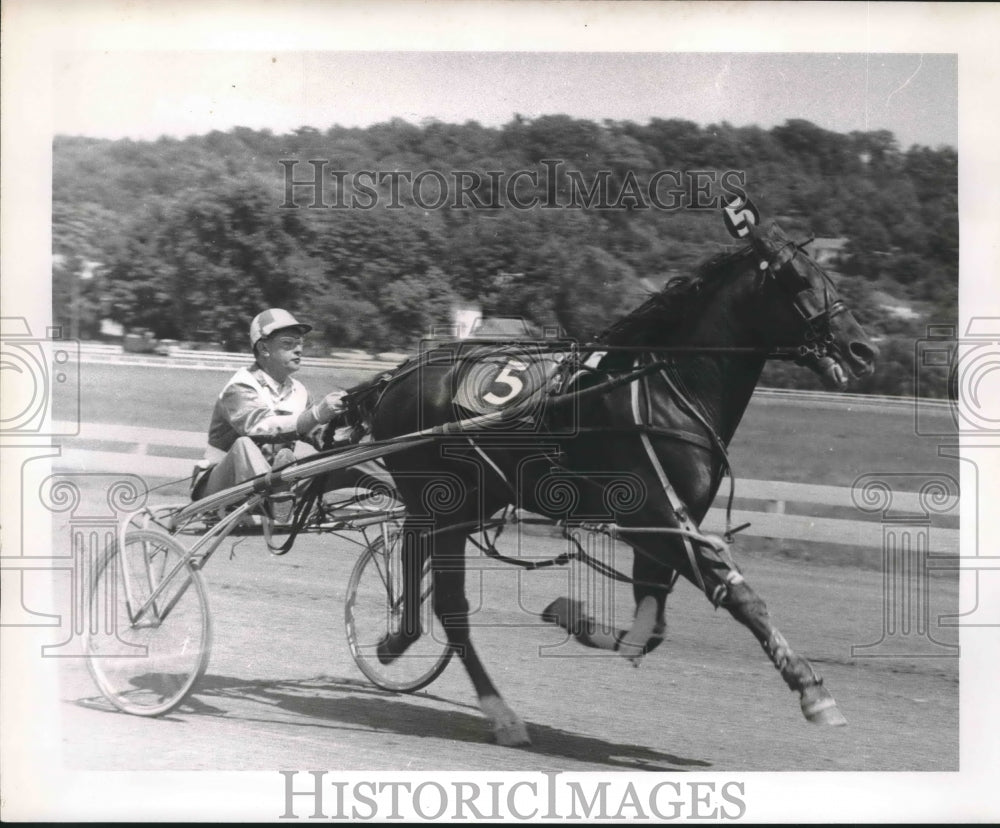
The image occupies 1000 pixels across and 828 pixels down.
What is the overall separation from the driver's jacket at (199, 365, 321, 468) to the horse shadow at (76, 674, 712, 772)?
3.33 feet

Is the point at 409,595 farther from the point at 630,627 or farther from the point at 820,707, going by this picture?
the point at 820,707

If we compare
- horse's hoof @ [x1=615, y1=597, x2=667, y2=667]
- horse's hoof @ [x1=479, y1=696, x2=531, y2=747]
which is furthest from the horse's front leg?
horse's hoof @ [x1=615, y1=597, x2=667, y2=667]

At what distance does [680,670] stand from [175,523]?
2.27 metres

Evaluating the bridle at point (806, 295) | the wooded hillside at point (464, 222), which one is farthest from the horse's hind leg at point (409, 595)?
the bridle at point (806, 295)

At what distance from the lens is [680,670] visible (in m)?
5.06

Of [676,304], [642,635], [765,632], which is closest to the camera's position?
[765,632]

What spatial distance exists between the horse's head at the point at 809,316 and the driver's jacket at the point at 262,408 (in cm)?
199

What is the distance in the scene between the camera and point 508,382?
195 inches

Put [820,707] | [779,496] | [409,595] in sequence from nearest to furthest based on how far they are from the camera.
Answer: [820,707]
[409,595]
[779,496]

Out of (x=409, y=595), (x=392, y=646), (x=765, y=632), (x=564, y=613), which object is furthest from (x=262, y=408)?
(x=765, y=632)

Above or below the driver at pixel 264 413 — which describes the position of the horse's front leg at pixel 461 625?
below

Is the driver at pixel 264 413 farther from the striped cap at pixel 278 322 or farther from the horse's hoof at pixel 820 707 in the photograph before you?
the horse's hoof at pixel 820 707

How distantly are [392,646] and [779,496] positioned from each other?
73.5 inches

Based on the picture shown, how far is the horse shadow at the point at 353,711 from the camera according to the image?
5.02m
